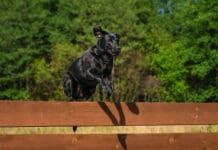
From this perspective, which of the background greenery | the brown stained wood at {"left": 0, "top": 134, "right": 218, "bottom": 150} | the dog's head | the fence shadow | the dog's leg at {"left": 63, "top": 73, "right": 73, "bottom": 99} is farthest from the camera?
the background greenery

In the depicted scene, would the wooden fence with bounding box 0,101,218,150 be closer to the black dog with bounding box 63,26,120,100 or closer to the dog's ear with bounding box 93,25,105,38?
the black dog with bounding box 63,26,120,100

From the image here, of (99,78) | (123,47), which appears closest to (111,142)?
(99,78)

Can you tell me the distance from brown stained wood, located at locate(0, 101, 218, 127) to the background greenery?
28886mm

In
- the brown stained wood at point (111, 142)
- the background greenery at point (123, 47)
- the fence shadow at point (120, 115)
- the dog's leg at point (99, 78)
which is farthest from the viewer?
the background greenery at point (123, 47)

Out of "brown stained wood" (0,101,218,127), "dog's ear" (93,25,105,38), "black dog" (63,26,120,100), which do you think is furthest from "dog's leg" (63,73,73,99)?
"brown stained wood" (0,101,218,127)

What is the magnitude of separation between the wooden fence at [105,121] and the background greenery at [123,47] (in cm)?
2891

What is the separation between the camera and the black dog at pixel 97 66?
315 inches

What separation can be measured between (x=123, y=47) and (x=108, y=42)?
114 ft

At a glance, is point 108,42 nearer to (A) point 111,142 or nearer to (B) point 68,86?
(B) point 68,86

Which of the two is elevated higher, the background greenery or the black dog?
the black dog

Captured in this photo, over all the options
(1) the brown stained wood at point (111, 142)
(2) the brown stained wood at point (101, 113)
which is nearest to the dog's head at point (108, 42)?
(2) the brown stained wood at point (101, 113)

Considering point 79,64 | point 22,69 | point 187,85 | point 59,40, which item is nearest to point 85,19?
point 59,40

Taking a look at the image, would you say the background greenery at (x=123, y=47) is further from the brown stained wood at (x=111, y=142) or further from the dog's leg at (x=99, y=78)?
the brown stained wood at (x=111, y=142)

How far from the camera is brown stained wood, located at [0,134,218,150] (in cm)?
595
